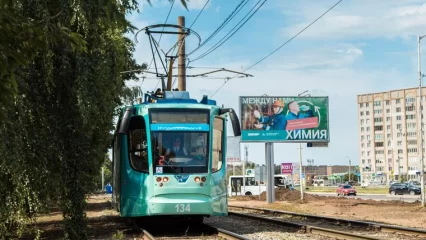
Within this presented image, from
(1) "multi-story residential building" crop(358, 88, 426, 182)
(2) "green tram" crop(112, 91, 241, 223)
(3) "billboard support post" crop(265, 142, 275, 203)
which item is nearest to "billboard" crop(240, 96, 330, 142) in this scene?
(3) "billboard support post" crop(265, 142, 275, 203)

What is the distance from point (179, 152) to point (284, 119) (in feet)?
77.7

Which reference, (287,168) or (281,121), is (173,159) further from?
(287,168)

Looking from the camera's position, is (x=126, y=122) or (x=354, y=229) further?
(x=354, y=229)

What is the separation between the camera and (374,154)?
148 meters

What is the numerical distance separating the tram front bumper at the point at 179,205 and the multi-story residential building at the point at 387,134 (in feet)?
400

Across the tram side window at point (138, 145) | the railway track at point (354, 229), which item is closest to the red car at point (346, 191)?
the railway track at point (354, 229)

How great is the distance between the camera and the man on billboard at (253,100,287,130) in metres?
37.2

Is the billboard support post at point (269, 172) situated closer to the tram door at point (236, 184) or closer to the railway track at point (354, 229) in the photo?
the railway track at point (354, 229)

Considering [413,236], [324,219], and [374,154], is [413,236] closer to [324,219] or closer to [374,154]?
[324,219]

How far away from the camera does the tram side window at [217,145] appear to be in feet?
47.8

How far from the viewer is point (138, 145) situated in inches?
574

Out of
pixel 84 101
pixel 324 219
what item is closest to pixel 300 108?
pixel 324 219

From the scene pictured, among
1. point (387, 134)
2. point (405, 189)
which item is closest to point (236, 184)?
point (405, 189)

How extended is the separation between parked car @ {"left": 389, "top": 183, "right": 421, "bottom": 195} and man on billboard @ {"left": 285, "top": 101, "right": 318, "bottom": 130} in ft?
86.4
